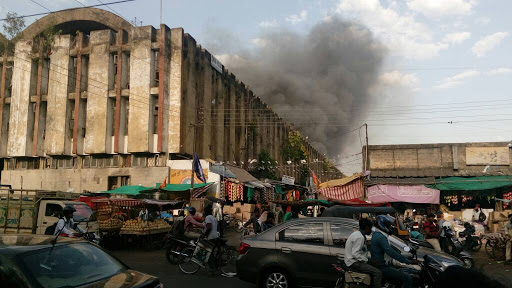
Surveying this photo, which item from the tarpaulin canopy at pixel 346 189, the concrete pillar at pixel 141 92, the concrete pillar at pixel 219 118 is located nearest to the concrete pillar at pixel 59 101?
the concrete pillar at pixel 141 92

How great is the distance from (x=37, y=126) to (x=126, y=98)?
782cm

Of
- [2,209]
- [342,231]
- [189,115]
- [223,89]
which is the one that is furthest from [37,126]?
[342,231]

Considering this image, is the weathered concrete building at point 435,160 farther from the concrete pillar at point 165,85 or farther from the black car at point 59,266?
the black car at point 59,266

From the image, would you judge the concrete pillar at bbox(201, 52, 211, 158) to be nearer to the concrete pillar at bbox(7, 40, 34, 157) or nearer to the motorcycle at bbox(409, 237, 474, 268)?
the concrete pillar at bbox(7, 40, 34, 157)

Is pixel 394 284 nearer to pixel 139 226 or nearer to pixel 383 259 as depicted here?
pixel 383 259

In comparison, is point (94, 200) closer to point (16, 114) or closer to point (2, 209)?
point (2, 209)

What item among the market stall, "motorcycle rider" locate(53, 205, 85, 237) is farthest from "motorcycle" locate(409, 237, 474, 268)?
the market stall

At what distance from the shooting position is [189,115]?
90.0ft

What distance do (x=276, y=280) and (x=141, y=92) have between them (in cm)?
2219

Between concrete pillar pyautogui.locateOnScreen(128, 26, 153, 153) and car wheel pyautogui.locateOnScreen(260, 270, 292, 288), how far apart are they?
20.3 meters

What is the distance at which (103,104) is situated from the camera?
28.0m

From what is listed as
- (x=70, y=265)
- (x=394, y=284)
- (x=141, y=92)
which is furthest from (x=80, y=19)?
(x=394, y=284)

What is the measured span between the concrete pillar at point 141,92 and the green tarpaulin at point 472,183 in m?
18.9

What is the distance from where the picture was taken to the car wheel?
22.7ft
